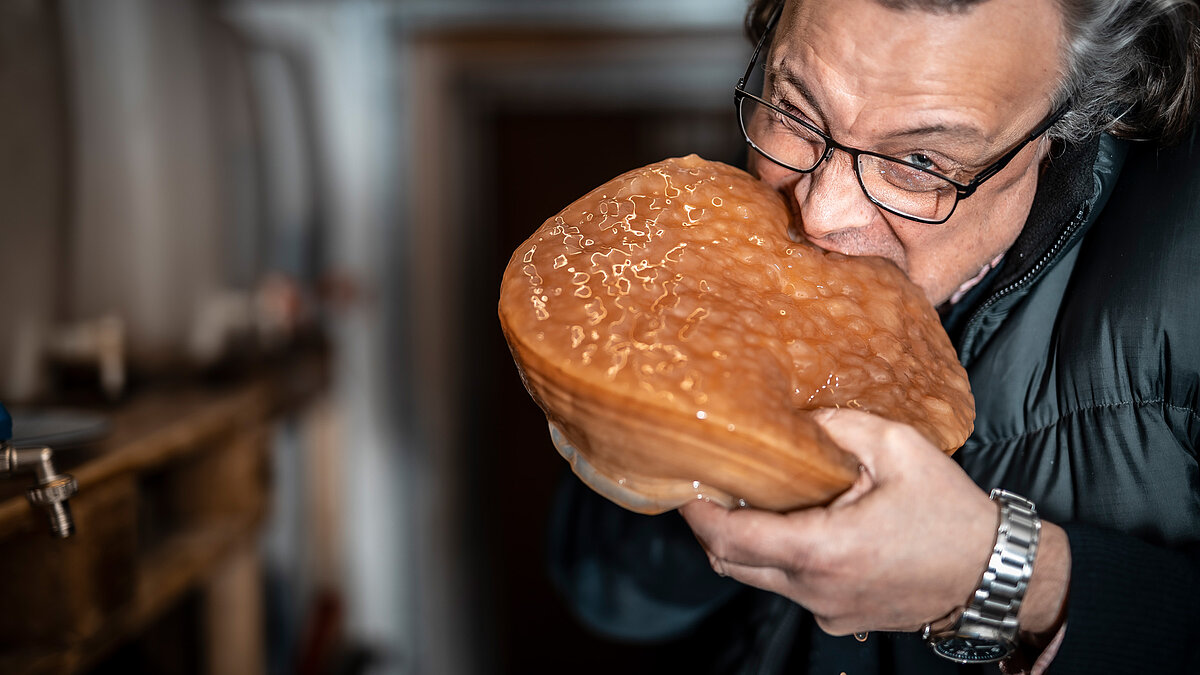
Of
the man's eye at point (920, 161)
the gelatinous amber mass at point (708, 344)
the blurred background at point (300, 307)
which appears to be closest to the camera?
the gelatinous amber mass at point (708, 344)

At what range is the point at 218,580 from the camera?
1.22 m

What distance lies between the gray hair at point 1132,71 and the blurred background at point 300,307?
727 millimetres

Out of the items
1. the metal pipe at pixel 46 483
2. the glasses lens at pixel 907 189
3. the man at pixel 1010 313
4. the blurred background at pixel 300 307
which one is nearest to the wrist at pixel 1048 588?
Result: the man at pixel 1010 313

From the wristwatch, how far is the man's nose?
0.69 feet

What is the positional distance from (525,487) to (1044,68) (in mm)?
1998

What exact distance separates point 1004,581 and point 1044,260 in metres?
0.27

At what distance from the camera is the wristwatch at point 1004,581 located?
0.51m

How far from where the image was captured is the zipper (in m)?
0.63

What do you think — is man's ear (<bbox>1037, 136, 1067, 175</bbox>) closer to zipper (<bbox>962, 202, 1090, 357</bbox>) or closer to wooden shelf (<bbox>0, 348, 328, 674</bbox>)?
zipper (<bbox>962, 202, 1090, 357</bbox>)

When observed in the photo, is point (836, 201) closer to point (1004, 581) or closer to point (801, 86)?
point (801, 86)

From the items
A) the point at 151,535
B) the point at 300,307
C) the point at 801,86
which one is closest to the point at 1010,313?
the point at 801,86

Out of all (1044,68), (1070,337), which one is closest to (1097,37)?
(1044,68)

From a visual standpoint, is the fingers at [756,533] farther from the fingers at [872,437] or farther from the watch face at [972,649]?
the watch face at [972,649]

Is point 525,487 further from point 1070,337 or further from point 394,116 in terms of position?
point 1070,337
